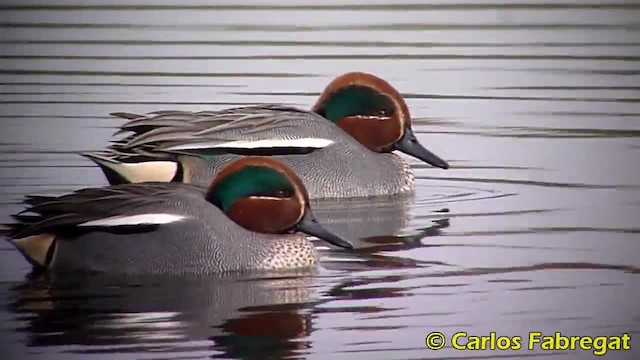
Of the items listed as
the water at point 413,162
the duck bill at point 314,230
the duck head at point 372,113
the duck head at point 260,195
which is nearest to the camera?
the water at point 413,162

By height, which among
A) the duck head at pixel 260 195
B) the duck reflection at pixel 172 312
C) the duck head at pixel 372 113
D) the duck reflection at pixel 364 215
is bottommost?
the duck reflection at pixel 172 312

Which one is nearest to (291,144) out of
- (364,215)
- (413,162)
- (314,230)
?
(364,215)

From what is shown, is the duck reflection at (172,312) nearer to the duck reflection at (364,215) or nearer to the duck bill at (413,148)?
the duck reflection at (364,215)

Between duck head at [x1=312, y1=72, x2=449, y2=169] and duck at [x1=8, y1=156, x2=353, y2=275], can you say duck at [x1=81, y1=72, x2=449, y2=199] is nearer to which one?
duck head at [x1=312, y1=72, x2=449, y2=169]

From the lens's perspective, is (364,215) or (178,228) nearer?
(178,228)

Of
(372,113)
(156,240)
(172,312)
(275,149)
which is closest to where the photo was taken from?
(172,312)

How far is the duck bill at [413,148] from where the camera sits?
7594mm

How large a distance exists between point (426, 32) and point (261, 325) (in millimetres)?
5921

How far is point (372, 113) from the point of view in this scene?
761 cm

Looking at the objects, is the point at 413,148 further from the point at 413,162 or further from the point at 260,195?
the point at 260,195

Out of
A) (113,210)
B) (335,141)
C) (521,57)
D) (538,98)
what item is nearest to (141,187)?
(113,210)

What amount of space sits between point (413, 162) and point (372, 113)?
1.75 ft

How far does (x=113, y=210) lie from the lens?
561 centimetres

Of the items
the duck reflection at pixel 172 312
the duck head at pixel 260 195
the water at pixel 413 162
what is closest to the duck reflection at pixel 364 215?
the water at pixel 413 162
